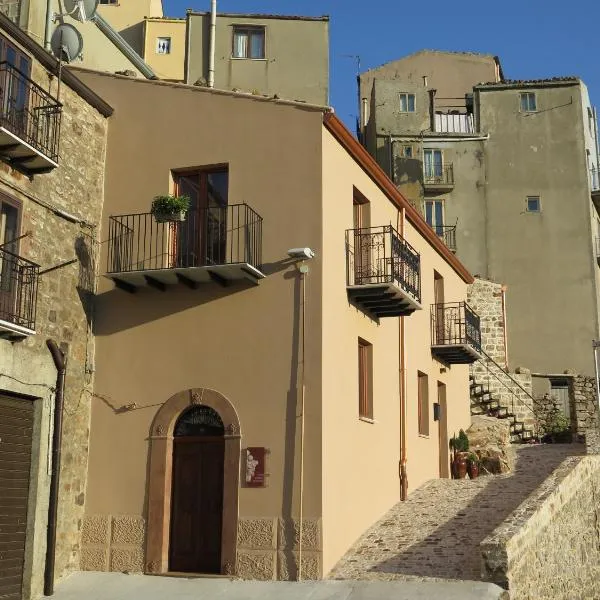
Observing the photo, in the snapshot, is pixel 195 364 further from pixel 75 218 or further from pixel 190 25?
pixel 190 25

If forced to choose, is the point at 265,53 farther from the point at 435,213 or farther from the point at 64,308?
the point at 64,308

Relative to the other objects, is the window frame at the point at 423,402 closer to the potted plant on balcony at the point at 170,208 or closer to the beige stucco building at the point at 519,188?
the potted plant on balcony at the point at 170,208

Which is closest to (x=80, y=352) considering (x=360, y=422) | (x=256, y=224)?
(x=256, y=224)

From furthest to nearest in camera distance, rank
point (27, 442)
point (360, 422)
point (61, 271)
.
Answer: point (360, 422) < point (61, 271) < point (27, 442)

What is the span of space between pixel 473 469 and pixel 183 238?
365 inches

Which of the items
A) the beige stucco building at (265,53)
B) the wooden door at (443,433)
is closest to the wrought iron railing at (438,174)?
the beige stucco building at (265,53)

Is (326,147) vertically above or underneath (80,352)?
above

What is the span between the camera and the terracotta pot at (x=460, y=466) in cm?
2141

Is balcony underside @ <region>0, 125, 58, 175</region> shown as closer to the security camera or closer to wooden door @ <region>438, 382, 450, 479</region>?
the security camera

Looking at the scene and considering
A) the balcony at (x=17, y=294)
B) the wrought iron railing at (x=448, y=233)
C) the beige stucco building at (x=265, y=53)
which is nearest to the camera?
the balcony at (x=17, y=294)

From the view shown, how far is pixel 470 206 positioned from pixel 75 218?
2317 centimetres

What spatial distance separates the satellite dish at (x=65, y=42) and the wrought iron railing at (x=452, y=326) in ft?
35.5

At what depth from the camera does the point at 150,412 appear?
15.5 m

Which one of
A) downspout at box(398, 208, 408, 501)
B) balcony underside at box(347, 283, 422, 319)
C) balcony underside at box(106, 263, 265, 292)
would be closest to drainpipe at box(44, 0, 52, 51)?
balcony underside at box(106, 263, 265, 292)
